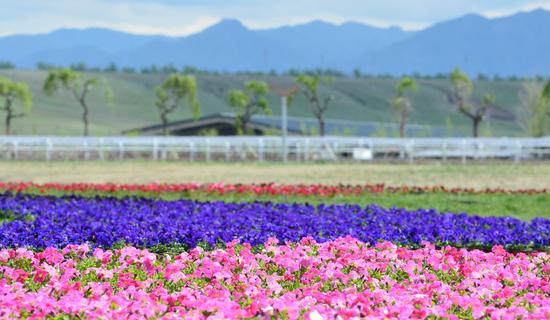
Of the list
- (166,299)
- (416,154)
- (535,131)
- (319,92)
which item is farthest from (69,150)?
(319,92)

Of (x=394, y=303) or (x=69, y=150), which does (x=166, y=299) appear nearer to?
(x=394, y=303)

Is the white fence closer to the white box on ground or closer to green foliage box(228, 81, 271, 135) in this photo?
the white box on ground

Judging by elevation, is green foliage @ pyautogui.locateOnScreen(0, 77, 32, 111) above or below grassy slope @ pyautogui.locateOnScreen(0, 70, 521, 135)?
below

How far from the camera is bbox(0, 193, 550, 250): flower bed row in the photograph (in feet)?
42.8

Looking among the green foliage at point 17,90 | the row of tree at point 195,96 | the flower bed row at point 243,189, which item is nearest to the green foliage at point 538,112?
the row of tree at point 195,96

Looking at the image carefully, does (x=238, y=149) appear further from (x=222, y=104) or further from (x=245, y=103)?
(x=222, y=104)

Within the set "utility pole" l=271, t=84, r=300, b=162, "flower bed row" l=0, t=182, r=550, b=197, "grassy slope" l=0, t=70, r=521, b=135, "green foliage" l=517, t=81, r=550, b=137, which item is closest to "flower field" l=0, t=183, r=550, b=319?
"flower bed row" l=0, t=182, r=550, b=197

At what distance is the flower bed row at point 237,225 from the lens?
42.8 feet

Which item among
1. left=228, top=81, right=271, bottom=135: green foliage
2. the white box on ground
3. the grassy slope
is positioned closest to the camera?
the white box on ground

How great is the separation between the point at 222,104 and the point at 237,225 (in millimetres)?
138094

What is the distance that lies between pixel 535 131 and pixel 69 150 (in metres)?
43.8

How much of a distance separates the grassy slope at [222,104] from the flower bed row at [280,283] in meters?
99.6

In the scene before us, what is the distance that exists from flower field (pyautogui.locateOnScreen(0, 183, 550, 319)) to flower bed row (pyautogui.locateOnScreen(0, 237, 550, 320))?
18 millimetres

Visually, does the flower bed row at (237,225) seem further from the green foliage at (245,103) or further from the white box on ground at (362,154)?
the green foliage at (245,103)
